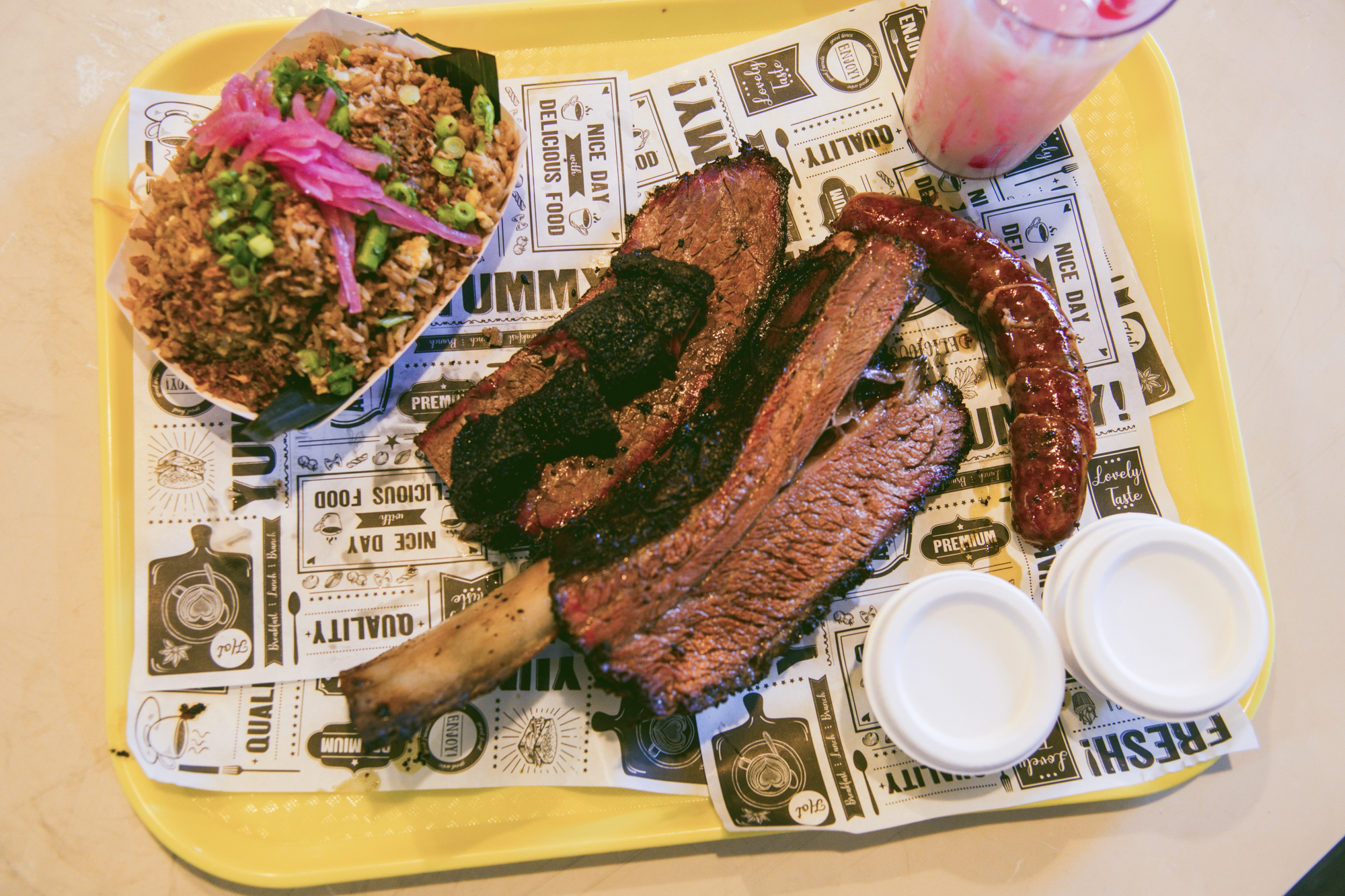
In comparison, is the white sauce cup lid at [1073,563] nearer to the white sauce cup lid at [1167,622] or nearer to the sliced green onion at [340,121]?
the white sauce cup lid at [1167,622]

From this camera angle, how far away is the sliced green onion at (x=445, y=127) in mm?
2713

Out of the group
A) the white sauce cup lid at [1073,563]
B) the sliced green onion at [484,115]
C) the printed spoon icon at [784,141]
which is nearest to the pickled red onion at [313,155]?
the sliced green onion at [484,115]

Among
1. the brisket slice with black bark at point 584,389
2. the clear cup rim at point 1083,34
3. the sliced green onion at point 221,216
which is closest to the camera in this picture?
the clear cup rim at point 1083,34

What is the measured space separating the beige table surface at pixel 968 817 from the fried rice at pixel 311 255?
85cm

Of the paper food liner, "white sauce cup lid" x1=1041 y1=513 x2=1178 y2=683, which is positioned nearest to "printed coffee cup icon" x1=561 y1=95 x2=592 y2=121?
the paper food liner

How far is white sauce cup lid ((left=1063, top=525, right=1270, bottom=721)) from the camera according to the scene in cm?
254

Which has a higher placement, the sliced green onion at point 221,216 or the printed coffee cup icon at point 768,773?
the sliced green onion at point 221,216

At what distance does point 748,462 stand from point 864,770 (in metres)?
1.34

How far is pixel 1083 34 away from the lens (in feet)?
7.38

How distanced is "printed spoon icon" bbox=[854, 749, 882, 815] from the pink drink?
2510 mm

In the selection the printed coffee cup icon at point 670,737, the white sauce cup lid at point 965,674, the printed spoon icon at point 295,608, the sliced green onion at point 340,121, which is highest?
the sliced green onion at point 340,121

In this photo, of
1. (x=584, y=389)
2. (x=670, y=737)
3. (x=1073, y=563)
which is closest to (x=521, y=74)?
(x=584, y=389)

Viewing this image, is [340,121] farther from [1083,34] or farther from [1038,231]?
[1038,231]

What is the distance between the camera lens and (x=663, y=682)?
8.43 ft
